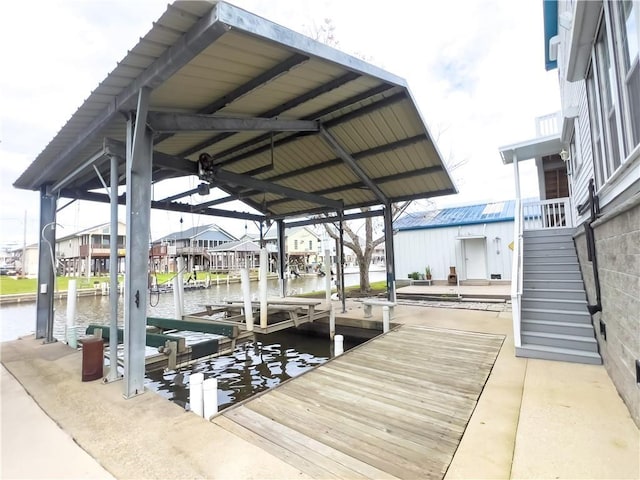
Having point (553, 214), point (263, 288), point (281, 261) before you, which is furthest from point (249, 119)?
point (553, 214)

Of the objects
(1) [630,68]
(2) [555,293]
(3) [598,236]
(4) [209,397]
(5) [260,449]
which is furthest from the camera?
(2) [555,293]

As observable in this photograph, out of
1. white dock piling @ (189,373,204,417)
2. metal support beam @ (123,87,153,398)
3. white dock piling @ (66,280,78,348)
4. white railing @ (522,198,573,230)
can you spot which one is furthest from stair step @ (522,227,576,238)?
white dock piling @ (66,280,78,348)

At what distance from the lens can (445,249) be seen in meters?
15.2

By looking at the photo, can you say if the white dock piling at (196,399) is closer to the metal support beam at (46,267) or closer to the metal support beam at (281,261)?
the metal support beam at (46,267)

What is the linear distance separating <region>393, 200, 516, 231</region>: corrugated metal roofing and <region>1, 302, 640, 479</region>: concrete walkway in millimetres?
11796

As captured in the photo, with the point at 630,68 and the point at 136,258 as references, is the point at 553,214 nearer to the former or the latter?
the point at 630,68

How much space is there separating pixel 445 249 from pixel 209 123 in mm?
13783

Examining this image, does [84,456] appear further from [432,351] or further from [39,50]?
[39,50]

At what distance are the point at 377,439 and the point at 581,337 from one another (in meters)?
3.88

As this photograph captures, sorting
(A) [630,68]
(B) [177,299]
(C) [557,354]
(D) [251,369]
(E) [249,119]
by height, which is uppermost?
(E) [249,119]

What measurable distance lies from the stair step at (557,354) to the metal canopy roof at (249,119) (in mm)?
4283

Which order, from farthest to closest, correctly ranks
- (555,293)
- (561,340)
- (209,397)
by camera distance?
1. (555,293)
2. (561,340)
3. (209,397)

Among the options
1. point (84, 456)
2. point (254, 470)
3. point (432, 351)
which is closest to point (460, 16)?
point (432, 351)

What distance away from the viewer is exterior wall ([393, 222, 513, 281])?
14.1 metres
